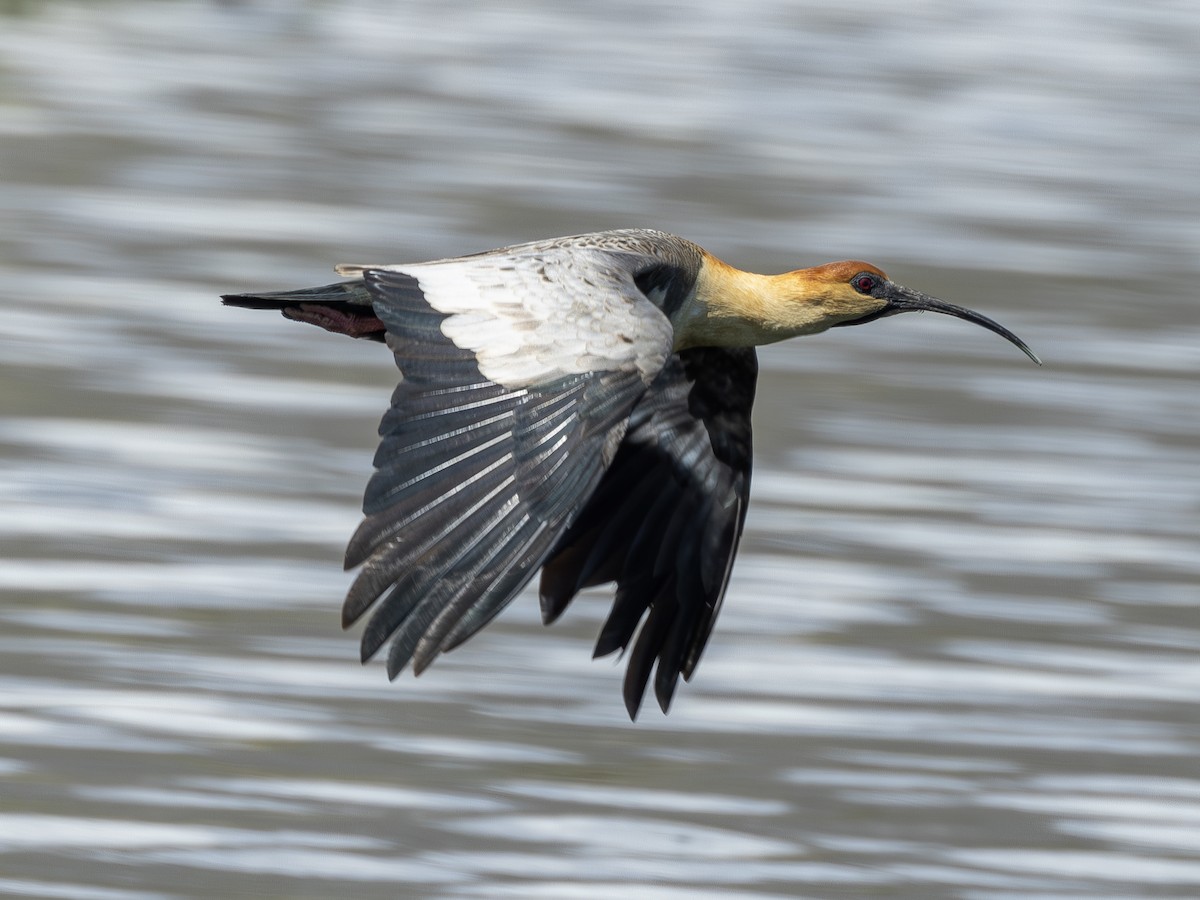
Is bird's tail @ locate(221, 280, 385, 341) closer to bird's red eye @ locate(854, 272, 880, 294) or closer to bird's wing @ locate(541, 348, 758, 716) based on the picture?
bird's wing @ locate(541, 348, 758, 716)

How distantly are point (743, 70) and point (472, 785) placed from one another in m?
13.0

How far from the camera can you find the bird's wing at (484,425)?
21.2 ft

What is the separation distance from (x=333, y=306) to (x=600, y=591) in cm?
308

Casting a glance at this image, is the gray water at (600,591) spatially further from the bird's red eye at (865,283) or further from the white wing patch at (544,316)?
the white wing patch at (544,316)

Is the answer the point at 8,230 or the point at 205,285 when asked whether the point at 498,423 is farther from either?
the point at 8,230

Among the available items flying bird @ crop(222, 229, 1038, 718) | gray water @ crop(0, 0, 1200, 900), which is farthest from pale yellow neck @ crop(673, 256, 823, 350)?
gray water @ crop(0, 0, 1200, 900)

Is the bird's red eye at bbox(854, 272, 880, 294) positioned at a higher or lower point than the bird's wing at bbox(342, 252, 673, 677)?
lower

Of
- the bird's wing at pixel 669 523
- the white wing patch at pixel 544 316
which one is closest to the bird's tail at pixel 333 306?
the white wing patch at pixel 544 316

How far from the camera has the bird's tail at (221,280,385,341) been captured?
8.11 metres

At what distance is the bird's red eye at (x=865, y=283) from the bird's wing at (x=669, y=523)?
0.42 metres

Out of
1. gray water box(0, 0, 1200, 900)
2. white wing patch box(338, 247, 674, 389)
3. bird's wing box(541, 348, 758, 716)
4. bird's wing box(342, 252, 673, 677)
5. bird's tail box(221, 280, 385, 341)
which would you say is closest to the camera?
bird's wing box(342, 252, 673, 677)

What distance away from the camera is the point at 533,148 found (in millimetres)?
18781

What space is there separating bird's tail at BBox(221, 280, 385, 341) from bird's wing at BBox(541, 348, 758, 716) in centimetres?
95

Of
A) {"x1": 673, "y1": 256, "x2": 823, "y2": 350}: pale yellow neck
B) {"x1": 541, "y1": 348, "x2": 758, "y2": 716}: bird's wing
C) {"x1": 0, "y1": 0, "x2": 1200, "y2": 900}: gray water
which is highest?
{"x1": 673, "y1": 256, "x2": 823, "y2": 350}: pale yellow neck
